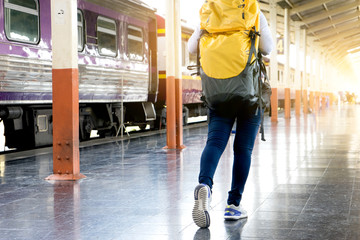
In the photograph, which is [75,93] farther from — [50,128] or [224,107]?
[50,128]

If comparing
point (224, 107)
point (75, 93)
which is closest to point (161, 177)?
point (75, 93)

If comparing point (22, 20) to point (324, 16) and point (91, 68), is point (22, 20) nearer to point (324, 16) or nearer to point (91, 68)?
point (91, 68)

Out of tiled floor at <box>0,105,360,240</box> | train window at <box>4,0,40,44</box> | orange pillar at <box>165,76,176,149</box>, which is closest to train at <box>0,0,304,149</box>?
train window at <box>4,0,40,44</box>

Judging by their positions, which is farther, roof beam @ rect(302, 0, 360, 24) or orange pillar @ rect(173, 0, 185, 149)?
roof beam @ rect(302, 0, 360, 24)

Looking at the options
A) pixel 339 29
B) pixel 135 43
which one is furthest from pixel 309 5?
pixel 135 43

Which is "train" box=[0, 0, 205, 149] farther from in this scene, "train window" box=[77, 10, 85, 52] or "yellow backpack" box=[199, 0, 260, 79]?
"yellow backpack" box=[199, 0, 260, 79]

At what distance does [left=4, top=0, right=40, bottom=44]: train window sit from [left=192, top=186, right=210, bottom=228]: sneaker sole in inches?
245

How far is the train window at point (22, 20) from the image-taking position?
9.66 meters

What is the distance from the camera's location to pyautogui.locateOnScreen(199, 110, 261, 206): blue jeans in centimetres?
471

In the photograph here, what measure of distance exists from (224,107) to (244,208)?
3.61 feet

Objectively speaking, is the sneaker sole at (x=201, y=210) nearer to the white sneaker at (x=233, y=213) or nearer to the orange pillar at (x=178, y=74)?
the white sneaker at (x=233, y=213)

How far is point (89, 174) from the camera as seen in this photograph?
7.89 metres

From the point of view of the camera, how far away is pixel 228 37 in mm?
4633

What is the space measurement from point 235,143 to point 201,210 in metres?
0.69
